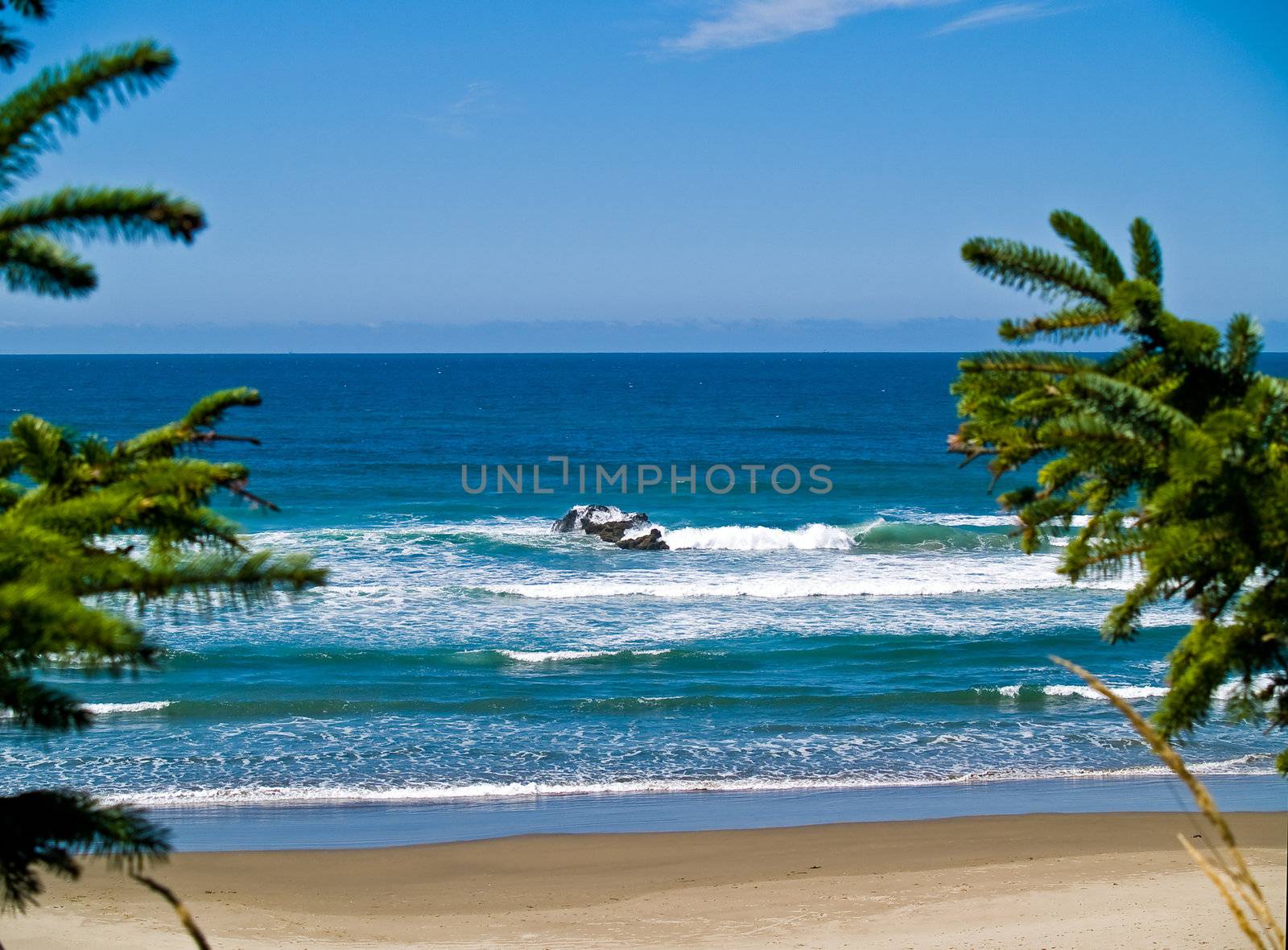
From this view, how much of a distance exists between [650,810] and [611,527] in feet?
60.5

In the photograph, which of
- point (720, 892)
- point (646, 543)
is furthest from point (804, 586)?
point (720, 892)

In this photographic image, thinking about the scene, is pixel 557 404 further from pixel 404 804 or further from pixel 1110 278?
pixel 1110 278

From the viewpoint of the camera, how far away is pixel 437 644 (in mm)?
19953

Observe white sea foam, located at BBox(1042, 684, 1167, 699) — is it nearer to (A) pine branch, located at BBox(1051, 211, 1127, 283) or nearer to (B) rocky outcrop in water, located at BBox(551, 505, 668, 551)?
(A) pine branch, located at BBox(1051, 211, 1127, 283)

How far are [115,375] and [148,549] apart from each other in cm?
14799

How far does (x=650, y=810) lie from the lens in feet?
40.9

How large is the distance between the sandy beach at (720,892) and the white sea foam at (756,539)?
739 inches

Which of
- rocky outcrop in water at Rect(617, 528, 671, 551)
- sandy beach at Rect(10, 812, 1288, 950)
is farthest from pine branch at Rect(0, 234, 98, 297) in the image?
rocky outcrop in water at Rect(617, 528, 671, 551)

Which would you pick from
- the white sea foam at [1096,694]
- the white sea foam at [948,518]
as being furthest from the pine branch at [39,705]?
the white sea foam at [948,518]

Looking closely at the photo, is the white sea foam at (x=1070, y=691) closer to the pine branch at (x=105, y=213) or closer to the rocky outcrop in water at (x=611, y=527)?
the rocky outcrop in water at (x=611, y=527)

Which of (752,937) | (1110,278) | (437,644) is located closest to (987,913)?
(752,937)

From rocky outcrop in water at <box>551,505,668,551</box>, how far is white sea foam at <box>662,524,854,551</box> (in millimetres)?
659

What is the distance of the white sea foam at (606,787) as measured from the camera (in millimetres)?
12867

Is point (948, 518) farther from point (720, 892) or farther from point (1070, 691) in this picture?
point (720, 892)
